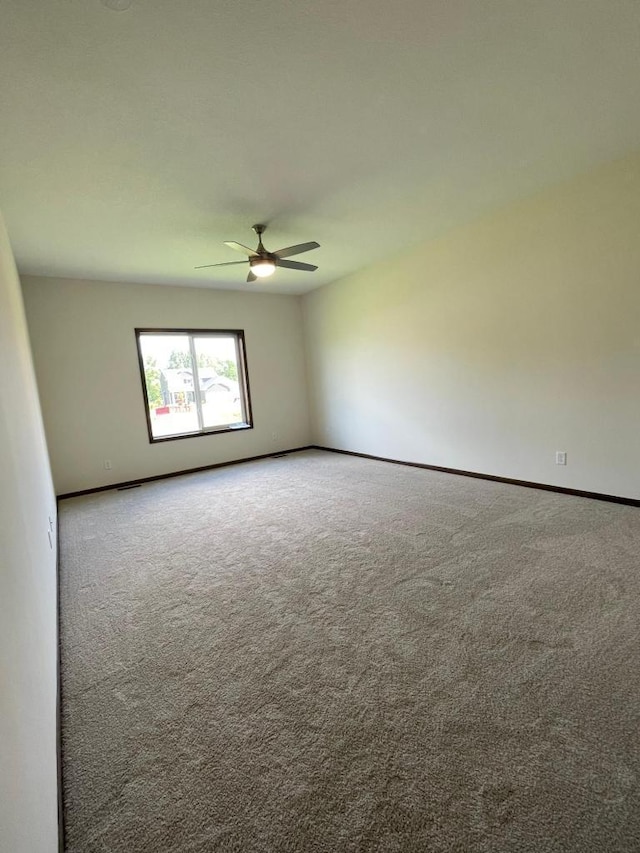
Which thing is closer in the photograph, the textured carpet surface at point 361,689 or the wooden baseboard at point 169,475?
the textured carpet surface at point 361,689

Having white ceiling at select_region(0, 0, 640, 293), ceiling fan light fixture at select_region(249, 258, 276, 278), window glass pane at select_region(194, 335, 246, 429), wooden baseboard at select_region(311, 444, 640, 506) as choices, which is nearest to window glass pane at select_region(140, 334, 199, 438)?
window glass pane at select_region(194, 335, 246, 429)

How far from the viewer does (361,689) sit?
1559 mm

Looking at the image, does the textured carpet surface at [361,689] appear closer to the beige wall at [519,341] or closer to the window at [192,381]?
the beige wall at [519,341]

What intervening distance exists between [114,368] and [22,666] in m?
4.48

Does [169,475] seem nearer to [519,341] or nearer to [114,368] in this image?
[114,368]

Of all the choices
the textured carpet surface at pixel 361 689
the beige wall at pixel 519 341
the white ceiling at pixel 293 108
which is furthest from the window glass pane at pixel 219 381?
the textured carpet surface at pixel 361 689

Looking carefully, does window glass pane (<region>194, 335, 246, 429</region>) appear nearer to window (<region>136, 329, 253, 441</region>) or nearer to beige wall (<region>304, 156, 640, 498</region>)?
window (<region>136, 329, 253, 441</region>)

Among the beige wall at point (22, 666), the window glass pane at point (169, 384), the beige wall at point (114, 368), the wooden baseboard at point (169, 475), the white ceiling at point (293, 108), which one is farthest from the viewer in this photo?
the window glass pane at point (169, 384)

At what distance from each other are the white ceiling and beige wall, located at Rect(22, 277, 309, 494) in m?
1.29

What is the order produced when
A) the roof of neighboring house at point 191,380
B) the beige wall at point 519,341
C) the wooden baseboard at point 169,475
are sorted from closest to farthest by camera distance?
the beige wall at point 519,341, the wooden baseboard at point 169,475, the roof of neighboring house at point 191,380

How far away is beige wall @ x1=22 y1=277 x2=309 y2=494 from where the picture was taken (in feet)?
14.9

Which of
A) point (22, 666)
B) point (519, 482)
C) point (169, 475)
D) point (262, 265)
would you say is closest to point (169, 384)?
point (169, 475)

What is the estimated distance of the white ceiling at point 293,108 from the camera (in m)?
1.55

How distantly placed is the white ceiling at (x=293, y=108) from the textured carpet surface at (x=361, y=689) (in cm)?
268
